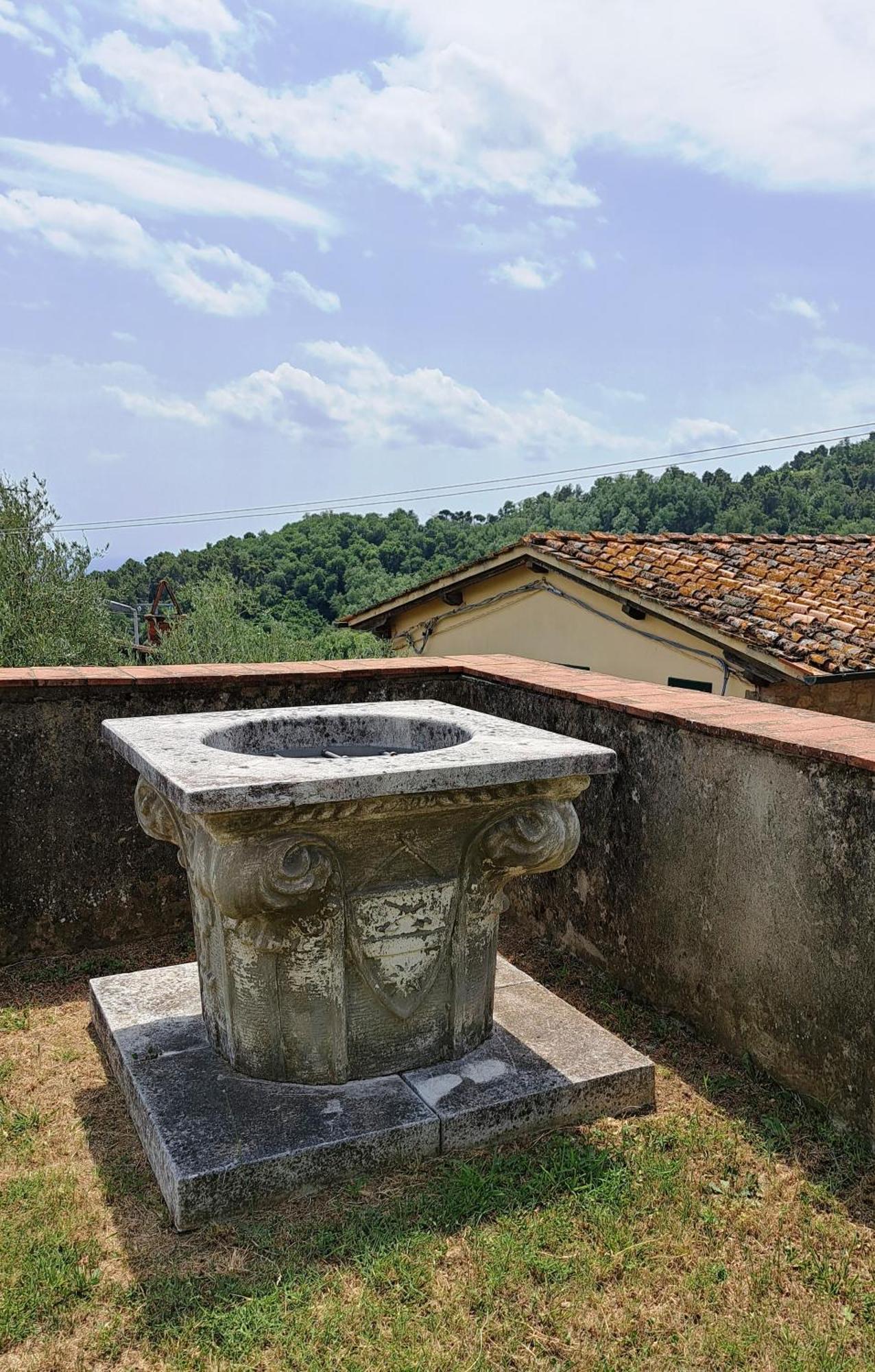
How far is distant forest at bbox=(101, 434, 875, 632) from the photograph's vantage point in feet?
77.9

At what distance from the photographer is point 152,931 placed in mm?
4305

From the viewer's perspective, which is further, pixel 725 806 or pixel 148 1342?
pixel 725 806

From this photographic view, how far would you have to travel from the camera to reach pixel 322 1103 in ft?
9.18

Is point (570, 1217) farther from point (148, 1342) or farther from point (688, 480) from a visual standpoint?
Result: point (688, 480)

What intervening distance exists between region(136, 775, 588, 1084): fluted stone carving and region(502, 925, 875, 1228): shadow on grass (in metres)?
0.72

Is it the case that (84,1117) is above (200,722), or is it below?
below

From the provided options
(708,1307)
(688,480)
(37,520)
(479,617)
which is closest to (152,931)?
(708,1307)

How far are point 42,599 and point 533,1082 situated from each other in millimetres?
14351

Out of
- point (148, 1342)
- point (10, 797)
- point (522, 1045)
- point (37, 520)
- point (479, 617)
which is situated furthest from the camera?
point (37, 520)

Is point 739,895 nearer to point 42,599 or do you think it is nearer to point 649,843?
point 649,843

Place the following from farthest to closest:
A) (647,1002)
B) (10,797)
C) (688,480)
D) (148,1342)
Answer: (688,480)
(10,797)
(647,1002)
(148,1342)

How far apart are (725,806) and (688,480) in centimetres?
2371

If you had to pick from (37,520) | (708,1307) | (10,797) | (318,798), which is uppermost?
(37,520)

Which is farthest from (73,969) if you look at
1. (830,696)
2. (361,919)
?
(830,696)
